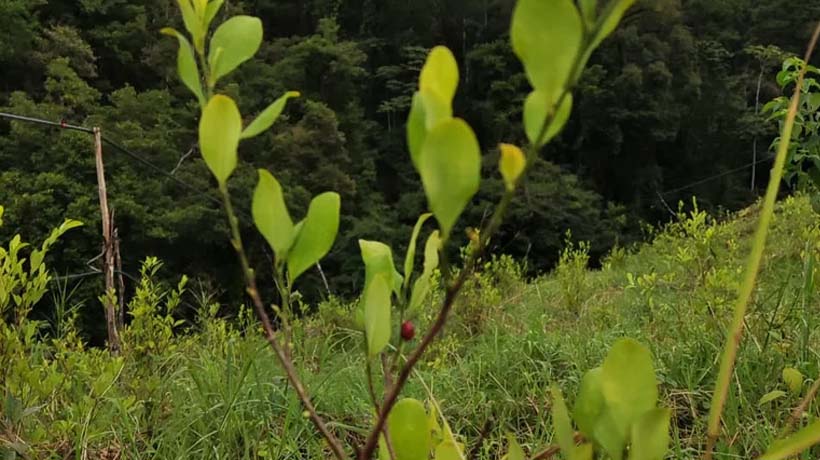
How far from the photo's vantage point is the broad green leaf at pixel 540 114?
0.52 feet

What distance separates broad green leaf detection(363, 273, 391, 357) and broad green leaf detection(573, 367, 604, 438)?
0.06 metres

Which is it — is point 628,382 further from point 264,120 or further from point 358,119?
point 358,119

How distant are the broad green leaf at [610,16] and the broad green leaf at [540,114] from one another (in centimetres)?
1

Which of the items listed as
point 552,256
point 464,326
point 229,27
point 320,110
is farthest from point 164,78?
point 229,27

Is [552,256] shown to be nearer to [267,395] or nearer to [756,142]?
[756,142]

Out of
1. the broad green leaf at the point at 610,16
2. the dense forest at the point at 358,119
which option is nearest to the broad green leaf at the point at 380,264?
the broad green leaf at the point at 610,16

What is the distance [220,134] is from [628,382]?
0.43ft

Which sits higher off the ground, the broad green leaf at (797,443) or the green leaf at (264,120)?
the green leaf at (264,120)

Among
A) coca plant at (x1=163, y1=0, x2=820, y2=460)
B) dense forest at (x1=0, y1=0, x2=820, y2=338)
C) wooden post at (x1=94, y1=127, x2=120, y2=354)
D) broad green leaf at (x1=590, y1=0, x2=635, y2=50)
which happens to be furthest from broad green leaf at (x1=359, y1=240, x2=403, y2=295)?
dense forest at (x1=0, y1=0, x2=820, y2=338)

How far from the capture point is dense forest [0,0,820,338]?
329 inches

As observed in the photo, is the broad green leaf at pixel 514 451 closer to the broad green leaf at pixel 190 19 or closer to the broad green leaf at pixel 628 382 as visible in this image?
the broad green leaf at pixel 628 382

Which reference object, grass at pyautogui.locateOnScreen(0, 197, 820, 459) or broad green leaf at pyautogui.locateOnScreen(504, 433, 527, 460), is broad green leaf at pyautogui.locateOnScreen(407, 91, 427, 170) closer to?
broad green leaf at pyautogui.locateOnScreen(504, 433, 527, 460)

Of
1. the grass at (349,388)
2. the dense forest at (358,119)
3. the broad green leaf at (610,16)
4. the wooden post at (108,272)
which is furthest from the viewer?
the dense forest at (358,119)

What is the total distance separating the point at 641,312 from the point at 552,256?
28.8ft
